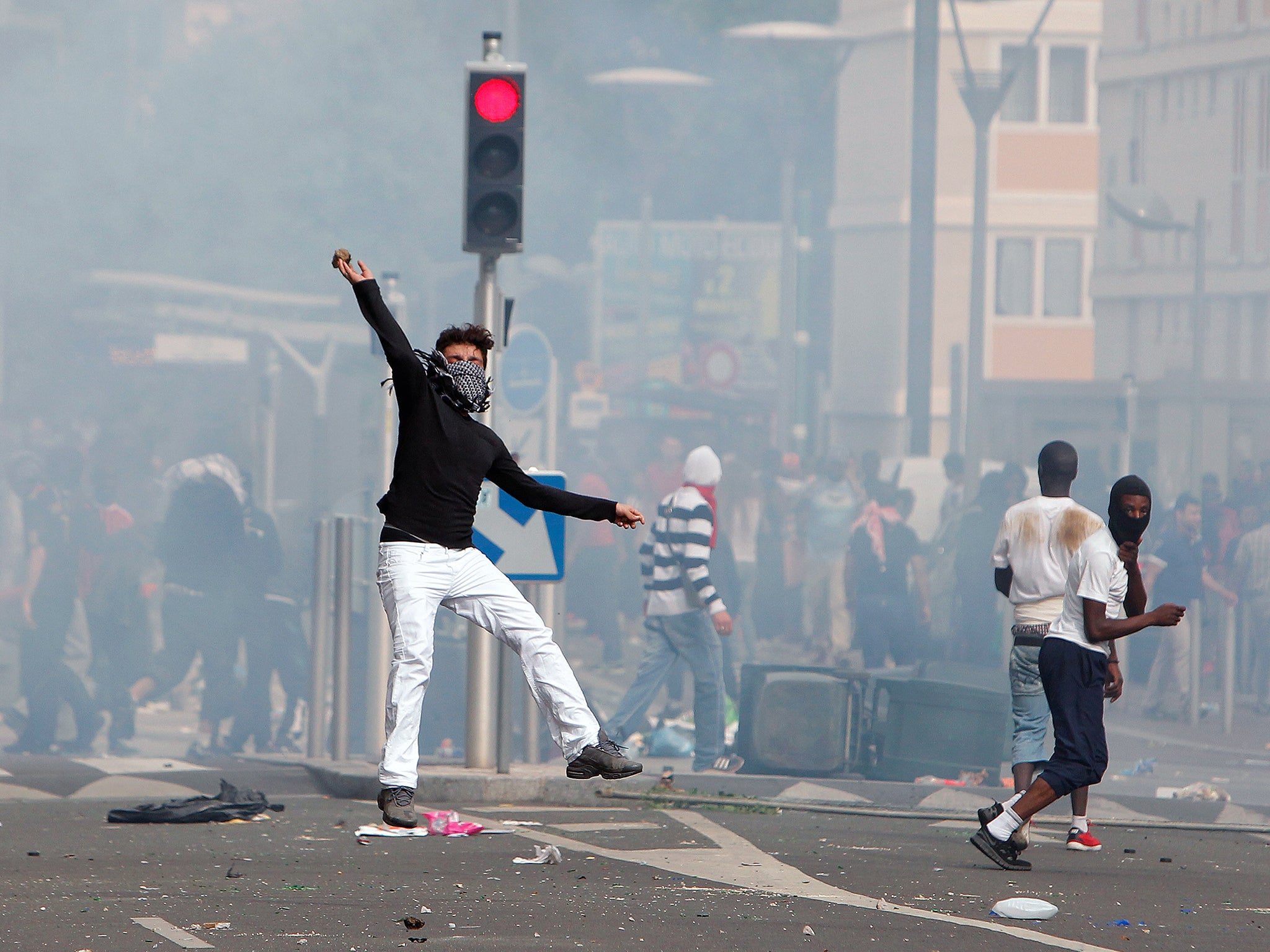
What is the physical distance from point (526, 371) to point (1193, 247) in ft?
34.0

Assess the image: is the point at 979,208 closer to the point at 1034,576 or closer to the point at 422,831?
the point at 1034,576

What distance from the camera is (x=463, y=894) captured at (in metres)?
5.79

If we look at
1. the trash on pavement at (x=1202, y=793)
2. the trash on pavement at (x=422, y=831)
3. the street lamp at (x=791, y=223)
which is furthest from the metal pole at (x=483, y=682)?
the street lamp at (x=791, y=223)

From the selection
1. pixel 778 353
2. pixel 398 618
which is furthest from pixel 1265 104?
pixel 398 618

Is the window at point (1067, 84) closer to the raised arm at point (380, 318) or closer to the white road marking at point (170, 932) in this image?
the raised arm at point (380, 318)

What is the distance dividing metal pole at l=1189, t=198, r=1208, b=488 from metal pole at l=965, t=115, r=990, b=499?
1.94 metres

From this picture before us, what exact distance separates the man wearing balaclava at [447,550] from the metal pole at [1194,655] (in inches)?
315

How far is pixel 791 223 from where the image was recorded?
26.2m

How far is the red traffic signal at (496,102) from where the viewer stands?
839 centimetres

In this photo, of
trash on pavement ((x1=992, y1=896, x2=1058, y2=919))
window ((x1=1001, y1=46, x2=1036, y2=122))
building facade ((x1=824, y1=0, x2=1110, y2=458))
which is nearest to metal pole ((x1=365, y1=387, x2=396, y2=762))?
trash on pavement ((x1=992, y1=896, x2=1058, y2=919))

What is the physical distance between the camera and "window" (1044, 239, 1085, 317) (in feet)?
91.2

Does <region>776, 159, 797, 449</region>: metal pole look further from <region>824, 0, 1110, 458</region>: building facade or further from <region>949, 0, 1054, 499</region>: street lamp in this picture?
<region>949, 0, 1054, 499</region>: street lamp

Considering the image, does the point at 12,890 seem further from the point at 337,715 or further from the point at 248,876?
the point at 337,715

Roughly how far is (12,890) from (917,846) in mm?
3319
